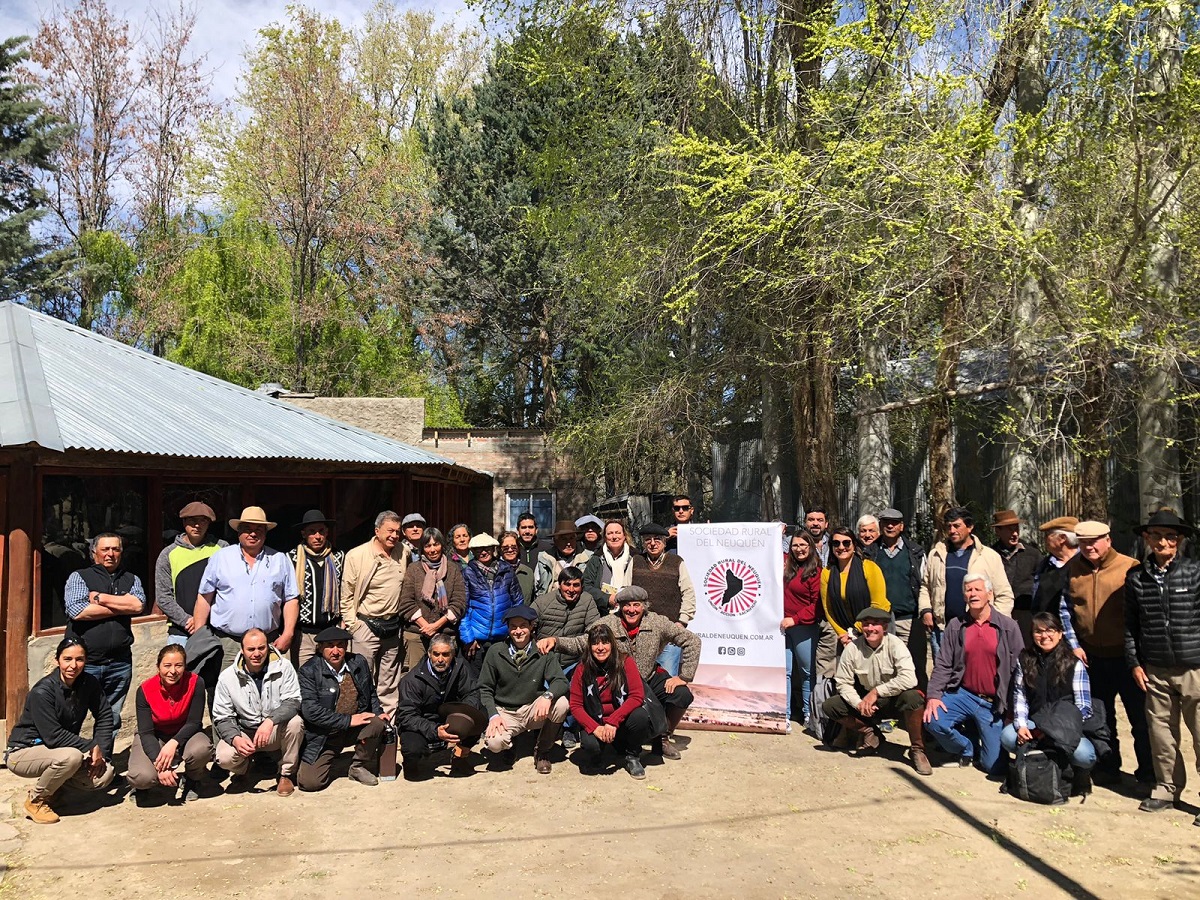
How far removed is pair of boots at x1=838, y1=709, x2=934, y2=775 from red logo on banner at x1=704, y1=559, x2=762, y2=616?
4.00 ft

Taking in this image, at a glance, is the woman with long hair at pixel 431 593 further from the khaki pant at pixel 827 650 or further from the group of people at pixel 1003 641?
the khaki pant at pixel 827 650

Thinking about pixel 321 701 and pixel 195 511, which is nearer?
pixel 321 701

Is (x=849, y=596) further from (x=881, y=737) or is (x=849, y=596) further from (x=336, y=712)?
(x=336, y=712)

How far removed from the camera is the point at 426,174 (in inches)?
1115

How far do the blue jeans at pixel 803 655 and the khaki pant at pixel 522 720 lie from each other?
77.4 inches

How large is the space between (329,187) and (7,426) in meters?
21.0

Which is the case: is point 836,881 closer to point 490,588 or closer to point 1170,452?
point 490,588

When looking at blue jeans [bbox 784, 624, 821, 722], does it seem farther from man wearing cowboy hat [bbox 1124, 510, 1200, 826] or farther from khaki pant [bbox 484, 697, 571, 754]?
man wearing cowboy hat [bbox 1124, 510, 1200, 826]

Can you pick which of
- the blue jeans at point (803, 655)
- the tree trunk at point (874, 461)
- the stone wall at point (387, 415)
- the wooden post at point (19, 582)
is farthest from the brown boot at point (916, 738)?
the stone wall at point (387, 415)

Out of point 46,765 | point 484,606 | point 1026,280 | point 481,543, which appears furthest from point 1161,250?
point 46,765

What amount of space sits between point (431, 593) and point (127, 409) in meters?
3.50

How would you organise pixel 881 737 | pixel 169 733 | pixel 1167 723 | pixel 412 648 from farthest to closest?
pixel 412 648, pixel 881 737, pixel 169 733, pixel 1167 723

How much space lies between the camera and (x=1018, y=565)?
7.60 metres

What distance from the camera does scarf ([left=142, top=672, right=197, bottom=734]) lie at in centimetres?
612
